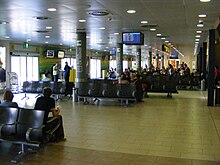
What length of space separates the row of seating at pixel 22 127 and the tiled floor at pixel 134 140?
35cm

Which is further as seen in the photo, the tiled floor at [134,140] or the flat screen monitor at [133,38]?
the flat screen monitor at [133,38]

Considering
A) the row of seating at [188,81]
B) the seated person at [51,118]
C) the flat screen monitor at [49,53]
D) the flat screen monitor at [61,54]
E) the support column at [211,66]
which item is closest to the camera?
the seated person at [51,118]

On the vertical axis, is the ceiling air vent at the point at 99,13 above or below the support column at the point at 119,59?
above

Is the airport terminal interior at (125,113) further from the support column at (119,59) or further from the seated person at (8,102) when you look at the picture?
the support column at (119,59)

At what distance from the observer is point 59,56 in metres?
26.4

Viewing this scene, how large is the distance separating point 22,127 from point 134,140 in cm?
261

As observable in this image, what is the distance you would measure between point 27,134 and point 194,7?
578cm

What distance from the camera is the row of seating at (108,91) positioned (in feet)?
42.4

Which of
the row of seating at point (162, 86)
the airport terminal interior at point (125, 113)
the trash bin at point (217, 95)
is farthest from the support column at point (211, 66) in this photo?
the row of seating at point (162, 86)

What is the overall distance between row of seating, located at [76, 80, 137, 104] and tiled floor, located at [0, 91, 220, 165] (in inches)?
Result: 57.7

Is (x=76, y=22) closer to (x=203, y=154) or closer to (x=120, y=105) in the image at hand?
(x=120, y=105)

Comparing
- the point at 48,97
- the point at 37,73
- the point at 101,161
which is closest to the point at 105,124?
the point at 48,97

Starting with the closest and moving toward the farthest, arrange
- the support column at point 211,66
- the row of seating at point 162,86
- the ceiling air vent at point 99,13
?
1. the ceiling air vent at point 99,13
2. the support column at point 211,66
3. the row of seating at point 162,86

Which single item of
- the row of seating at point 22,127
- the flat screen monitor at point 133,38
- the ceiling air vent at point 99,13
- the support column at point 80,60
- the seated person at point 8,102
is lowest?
the row of seating at point 22,127
